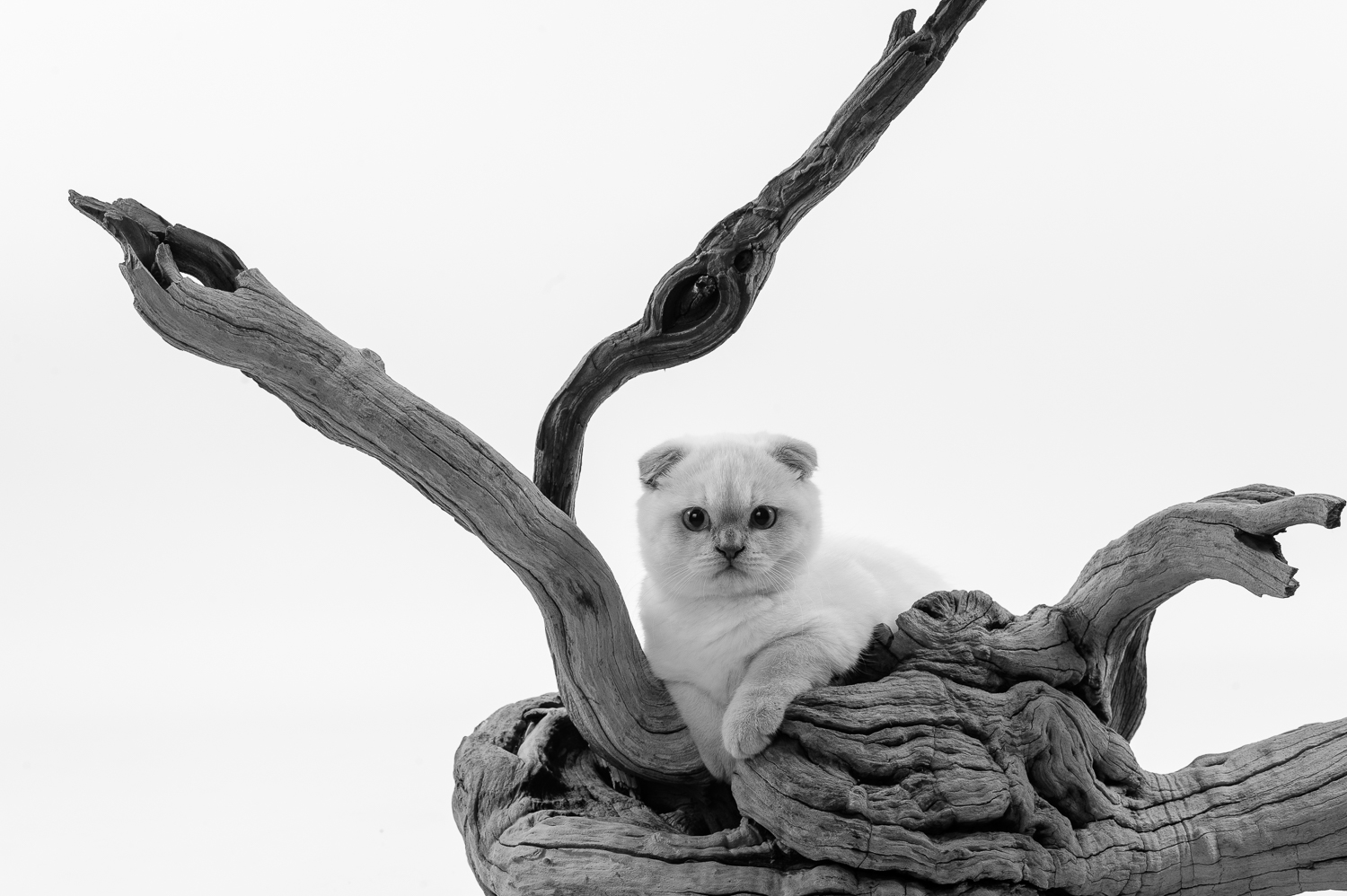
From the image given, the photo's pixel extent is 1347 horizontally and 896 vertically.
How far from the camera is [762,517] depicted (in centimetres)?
294

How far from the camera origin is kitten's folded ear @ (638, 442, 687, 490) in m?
3.05

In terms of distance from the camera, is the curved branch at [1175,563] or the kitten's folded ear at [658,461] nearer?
the curved branch at [1175,563]

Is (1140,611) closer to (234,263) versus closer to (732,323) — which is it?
(732,323)

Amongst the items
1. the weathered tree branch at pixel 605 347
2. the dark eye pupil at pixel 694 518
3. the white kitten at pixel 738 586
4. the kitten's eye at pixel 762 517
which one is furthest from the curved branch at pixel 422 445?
the kitten's eye at pixel 762 517

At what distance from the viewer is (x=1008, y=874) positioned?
2650 millimetres

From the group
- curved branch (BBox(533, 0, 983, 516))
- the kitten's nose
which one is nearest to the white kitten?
the kitten's nose

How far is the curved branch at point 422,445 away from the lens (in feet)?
9.20

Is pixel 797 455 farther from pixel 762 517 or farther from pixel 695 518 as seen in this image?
pixel 695 518

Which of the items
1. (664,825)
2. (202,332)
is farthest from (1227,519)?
(202,332)

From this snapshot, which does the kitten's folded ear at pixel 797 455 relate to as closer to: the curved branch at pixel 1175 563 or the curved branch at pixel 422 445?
the curved branch at pixel 422 445

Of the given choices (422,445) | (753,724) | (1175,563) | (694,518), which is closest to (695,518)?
(694,518)

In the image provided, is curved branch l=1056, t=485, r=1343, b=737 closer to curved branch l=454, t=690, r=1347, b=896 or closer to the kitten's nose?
curved branch l=454, t=690, r=1347, b=896

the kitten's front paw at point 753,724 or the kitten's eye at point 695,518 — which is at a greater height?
the kitten's eye at point 695,518

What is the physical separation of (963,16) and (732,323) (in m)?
0.97
